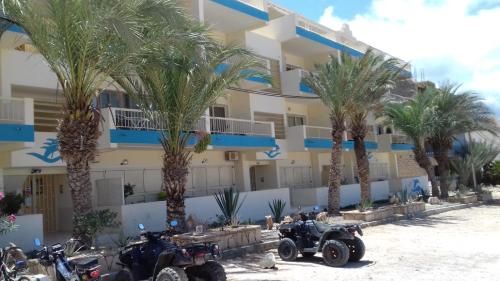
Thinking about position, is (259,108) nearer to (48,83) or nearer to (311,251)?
(48,83)

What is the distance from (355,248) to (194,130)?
6847 mm

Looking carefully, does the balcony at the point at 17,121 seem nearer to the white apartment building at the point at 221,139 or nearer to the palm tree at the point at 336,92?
the white apartment building at the point at 221,139

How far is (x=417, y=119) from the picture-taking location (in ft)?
92.5

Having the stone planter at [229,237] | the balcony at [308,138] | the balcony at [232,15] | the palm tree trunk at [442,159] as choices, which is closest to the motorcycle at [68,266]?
the stone planter at [229,237]

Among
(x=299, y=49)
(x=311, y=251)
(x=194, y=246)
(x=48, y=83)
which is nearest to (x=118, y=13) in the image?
(x=194, y=246)

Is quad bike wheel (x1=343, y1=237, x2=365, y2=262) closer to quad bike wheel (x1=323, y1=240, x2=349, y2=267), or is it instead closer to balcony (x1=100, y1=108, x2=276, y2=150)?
quad bike wheel (x1=323, y1=240, x2=349, y2=267)

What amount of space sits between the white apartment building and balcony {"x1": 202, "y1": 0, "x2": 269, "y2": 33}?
5 cm

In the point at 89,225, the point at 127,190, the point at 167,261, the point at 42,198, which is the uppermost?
the point at 127,190

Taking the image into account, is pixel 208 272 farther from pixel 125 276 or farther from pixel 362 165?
pixel 362 165

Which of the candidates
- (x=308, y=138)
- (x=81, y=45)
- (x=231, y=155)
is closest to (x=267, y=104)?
(x=308, y=138)

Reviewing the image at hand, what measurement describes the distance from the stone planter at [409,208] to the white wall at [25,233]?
47.0 ft

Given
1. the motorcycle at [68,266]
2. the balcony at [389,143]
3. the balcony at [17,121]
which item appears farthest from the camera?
the balcony at [389,143]

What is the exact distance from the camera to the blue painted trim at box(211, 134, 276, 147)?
825 inches

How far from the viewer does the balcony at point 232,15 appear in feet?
74.5
